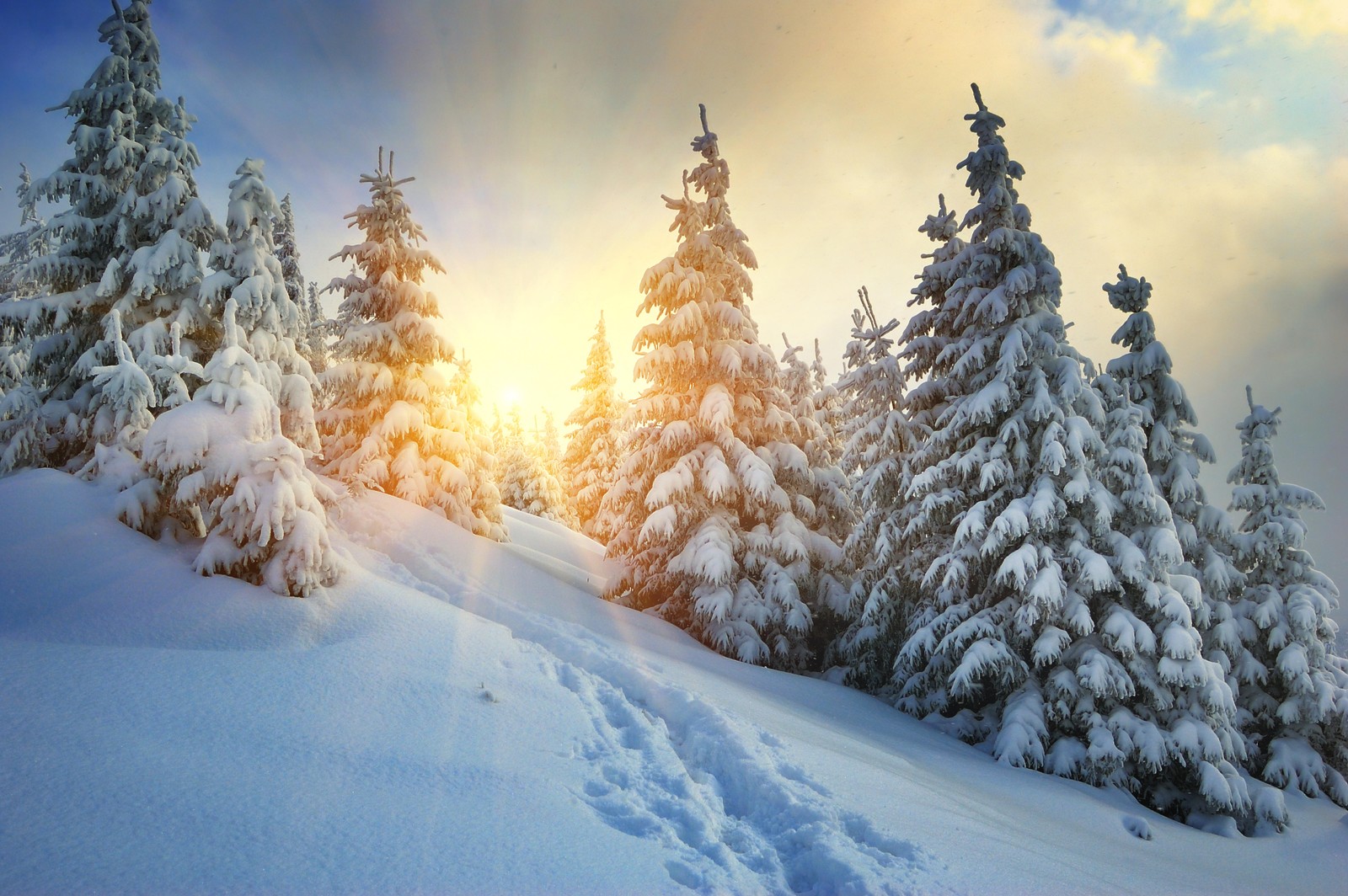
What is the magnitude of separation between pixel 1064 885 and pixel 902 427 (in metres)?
11.3

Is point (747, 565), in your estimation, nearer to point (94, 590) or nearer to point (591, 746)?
point (591, 746)

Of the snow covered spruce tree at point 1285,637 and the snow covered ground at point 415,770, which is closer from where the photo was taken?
the snow covered ground at point 415,770

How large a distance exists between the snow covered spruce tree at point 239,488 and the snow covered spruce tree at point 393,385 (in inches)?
319

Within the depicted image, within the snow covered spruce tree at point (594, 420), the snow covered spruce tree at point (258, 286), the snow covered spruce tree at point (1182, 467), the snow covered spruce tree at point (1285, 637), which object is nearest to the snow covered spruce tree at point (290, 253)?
the snow covered spruce tree at point (258, 286)

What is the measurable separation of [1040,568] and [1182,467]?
6.91 metres

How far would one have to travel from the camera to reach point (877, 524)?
1546 centimetres

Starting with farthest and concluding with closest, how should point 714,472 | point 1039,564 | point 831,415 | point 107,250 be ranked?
point 831,415 < point 714,472 < point 107,250 < point 1039,564

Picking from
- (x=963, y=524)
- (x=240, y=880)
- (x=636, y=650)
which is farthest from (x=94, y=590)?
(x=963, y=524)

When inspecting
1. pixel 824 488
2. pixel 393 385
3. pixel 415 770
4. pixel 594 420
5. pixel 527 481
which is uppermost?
pixel 594 420

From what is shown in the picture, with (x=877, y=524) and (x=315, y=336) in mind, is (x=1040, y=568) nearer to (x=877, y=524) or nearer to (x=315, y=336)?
(x=877, y=524)

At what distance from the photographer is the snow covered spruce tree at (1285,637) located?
1477 cm

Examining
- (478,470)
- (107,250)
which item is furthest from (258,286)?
(478,470)

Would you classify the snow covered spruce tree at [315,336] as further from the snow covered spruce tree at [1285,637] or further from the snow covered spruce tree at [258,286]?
the snow covered spruce tree at [1285,637]

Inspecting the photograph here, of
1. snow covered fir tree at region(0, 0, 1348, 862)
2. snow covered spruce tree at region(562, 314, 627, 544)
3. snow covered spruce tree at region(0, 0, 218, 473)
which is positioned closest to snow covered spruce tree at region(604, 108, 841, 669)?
snow covered fir tree at region(0, 0, 1348, 862)
